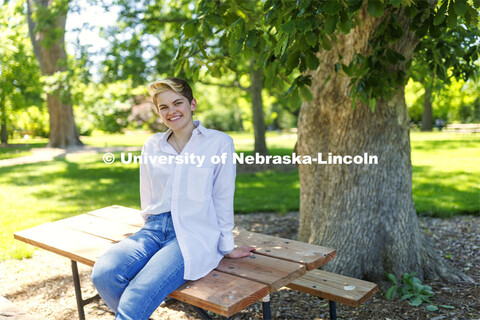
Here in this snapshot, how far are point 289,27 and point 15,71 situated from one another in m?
20.2

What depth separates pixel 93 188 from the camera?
9.05 m

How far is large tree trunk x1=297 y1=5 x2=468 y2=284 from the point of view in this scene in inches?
152

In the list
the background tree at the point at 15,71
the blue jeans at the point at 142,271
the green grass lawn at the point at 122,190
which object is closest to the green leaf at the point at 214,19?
the blue jeans at the point at 142,271

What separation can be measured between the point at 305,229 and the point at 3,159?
14166mm

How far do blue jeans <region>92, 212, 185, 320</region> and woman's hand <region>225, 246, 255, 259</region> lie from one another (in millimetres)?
367

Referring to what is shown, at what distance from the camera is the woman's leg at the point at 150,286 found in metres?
2.15

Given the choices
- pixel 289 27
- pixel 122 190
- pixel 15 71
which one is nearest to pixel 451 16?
pixel 289 27

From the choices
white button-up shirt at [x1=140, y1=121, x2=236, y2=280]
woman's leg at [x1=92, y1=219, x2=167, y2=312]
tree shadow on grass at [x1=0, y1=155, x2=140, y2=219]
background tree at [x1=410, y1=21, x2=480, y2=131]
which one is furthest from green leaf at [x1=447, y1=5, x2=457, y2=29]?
tree shadow on grass at [x1=0, y1=155, x2=140, y2=219]

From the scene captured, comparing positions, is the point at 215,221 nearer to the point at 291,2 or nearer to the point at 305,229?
the point at 291,2

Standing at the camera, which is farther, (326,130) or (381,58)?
(326,130)

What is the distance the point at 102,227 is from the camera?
3.31 meters

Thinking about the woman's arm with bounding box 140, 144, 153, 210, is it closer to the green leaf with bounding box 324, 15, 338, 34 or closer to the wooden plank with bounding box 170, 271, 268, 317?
the wooden plank with bounding box 170, 271, 268, 317

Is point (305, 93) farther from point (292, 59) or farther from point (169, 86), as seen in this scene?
point (169, 86)

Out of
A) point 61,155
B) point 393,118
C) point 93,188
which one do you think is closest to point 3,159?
point 61,155
